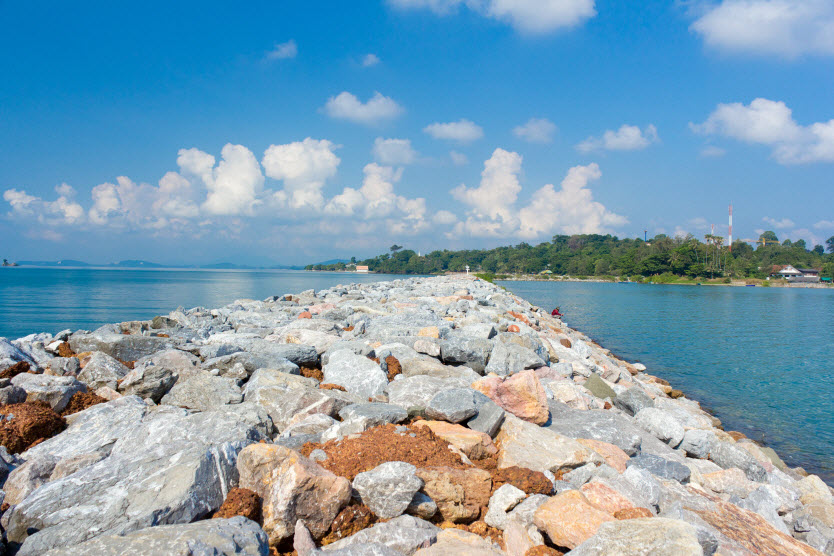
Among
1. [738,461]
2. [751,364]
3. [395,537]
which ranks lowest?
[751,364]

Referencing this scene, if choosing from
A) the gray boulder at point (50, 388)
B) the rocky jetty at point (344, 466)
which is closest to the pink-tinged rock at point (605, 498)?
the rocky jetty at point (344, 466)

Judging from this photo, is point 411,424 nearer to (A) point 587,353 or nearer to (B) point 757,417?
(A) point 587,353

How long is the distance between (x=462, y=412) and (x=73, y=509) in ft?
9.06

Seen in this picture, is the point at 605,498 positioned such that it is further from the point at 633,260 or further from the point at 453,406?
the point at 633,260

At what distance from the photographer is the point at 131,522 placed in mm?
2504

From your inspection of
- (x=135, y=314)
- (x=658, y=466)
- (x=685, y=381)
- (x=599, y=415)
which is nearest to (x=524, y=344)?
(x=599, y=415)

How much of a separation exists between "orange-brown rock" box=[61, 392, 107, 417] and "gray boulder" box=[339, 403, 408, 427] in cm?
256

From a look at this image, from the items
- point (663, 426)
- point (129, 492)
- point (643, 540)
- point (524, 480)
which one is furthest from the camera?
point (663, 426)

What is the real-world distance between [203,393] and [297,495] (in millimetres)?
2593

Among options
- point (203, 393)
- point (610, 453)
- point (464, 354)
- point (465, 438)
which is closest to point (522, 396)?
point (610, 453)

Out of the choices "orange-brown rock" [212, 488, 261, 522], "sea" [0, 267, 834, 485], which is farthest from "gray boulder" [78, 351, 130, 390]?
"sea" [0, 267, 834, 485]

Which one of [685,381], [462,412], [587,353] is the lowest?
[685,381]

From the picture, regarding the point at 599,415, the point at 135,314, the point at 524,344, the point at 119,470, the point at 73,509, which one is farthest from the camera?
the point at 135,314

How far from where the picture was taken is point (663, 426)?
589cm
